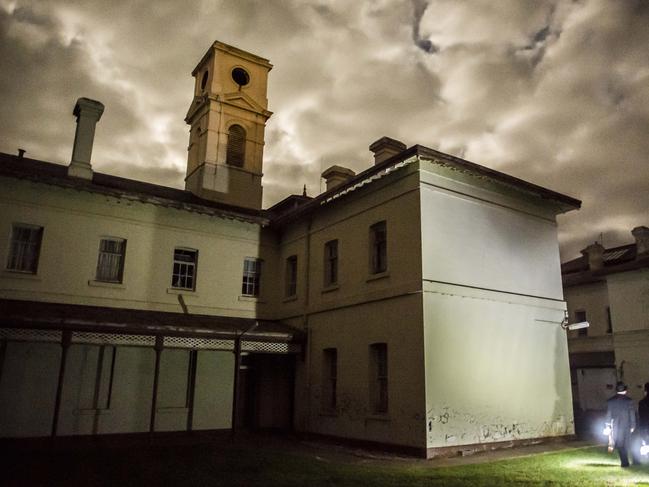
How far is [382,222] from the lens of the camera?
1520 centimetres

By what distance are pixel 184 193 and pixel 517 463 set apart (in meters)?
16.4

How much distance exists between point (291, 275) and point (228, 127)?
336 inches

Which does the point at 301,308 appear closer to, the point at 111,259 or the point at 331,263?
the point at 331,263

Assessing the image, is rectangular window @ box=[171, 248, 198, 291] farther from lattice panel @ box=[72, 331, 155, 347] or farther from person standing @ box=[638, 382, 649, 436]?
person standing @ box=[638, 382, 649, 436]

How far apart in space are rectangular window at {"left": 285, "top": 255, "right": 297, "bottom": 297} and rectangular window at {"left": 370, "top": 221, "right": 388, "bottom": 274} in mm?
4706

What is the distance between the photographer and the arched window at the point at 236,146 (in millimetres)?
23625

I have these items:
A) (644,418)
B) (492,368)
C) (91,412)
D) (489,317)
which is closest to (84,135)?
(91,412)

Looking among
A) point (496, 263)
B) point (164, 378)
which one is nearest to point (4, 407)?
point (164, 378)

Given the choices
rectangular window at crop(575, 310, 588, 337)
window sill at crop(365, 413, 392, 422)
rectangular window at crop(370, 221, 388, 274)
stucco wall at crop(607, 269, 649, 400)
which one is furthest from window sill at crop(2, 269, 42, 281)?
rectangular window at crop(575, 310, 588, 337)

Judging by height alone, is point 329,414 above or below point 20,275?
below

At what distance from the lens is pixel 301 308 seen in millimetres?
18078

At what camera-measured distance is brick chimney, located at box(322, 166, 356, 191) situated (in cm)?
1995

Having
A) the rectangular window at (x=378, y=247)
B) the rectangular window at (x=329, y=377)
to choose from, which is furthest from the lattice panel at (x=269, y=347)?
the rectangular window at (x=378, y=247)

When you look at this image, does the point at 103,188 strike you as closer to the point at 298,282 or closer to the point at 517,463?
the point at 298,282
